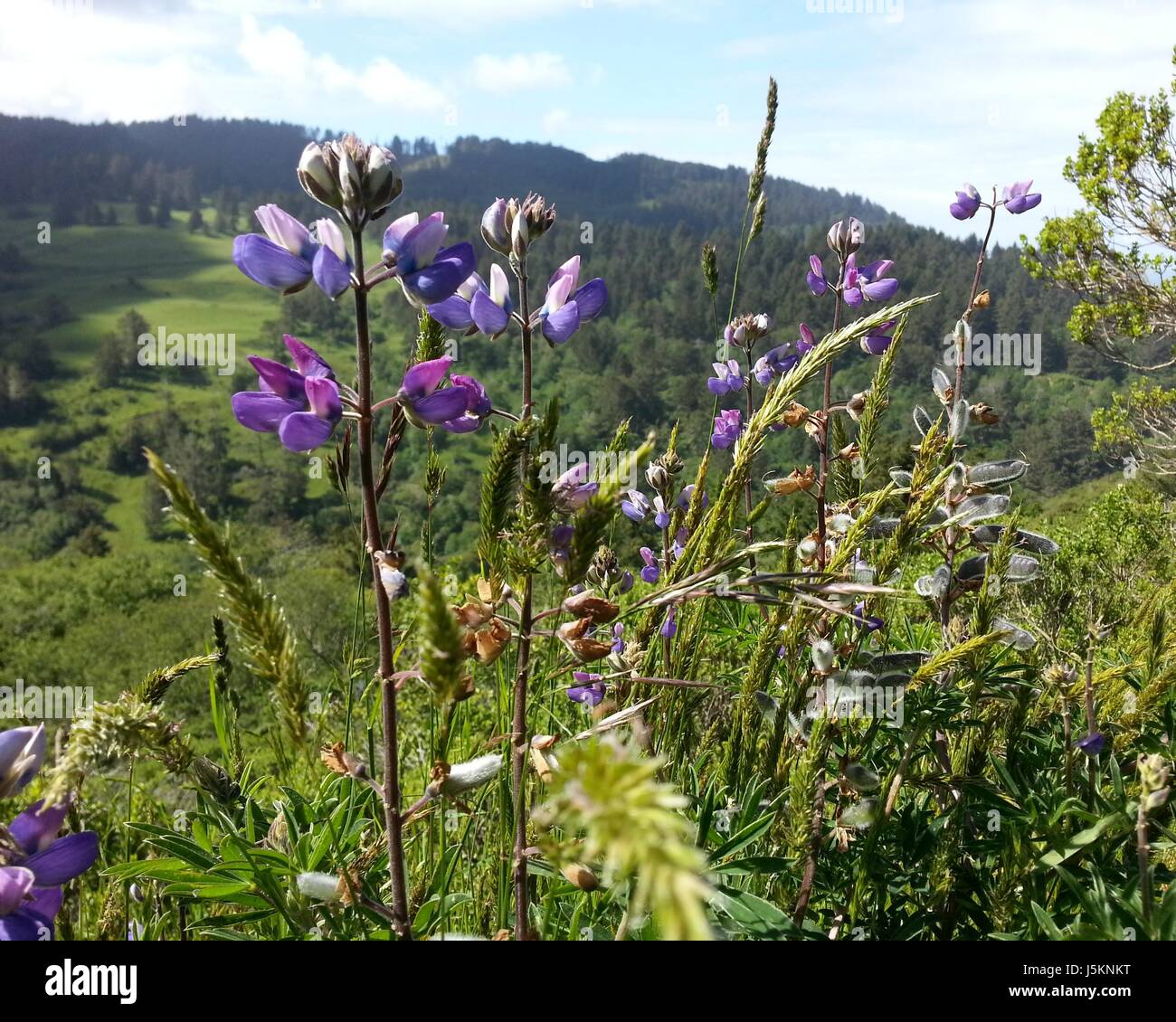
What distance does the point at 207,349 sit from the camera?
95.9 m

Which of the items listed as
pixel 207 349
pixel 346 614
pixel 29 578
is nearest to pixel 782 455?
pixel 346 614

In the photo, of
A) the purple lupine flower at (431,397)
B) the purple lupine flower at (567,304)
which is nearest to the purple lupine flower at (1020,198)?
the purple lupine flower at (567,304)

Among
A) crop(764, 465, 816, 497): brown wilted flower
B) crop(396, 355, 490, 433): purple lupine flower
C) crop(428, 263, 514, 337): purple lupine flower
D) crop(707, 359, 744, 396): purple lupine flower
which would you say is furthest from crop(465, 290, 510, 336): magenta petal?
crop(707, 359, 744, 396): purple lupine flower

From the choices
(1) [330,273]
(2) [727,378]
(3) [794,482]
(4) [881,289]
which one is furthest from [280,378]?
(2) [727,378]

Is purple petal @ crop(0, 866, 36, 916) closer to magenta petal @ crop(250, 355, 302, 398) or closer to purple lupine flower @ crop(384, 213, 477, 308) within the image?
magenta petal @ crop(250, 355, 302, 398)

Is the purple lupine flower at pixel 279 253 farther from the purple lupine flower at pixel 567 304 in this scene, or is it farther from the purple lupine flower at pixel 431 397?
the purple lupine flower at pixel 567 304

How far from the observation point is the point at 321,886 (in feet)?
3.20

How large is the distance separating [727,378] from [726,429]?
0.51 m

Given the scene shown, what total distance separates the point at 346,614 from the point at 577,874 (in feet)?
149

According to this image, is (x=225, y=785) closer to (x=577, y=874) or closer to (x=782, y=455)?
(x=577, y=874)

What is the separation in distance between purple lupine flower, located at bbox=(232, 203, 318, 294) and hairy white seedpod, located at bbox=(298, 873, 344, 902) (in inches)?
29.5

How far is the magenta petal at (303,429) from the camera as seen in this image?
1040 mm

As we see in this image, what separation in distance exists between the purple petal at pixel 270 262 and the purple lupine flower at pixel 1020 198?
257cm

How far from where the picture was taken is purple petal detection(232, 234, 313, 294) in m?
1.12
